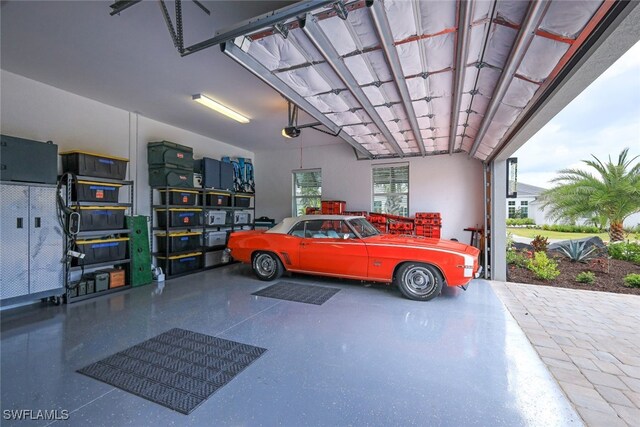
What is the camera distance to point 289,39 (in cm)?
222

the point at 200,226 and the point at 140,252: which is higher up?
the point at 200,226

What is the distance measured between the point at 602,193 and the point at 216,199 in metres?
8.86

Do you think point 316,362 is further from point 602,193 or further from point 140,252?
point 602,193

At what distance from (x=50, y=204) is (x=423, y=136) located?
6.19 metres

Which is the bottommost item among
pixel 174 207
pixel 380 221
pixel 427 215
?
pixel 380 221

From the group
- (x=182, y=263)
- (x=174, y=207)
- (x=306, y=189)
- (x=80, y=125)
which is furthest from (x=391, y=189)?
(x=80, y=125)

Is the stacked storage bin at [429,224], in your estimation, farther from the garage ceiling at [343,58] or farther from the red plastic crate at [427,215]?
the garage ceiling at [343,58]

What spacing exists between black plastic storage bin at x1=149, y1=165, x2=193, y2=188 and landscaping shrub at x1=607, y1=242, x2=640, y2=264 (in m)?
9.47

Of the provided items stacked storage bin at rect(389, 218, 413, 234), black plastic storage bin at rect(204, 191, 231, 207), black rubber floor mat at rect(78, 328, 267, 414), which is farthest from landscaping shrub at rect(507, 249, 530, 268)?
black plastic storage bin at rect(204, 191, 231, 207)

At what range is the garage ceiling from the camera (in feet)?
6.13

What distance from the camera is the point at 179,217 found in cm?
554

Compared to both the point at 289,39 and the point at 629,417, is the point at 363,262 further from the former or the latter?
the point at 289,39

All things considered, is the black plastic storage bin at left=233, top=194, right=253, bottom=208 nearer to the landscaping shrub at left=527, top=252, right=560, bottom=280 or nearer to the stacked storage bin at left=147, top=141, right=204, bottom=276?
the stacked storage bin at left=147, top=141, right=204, bottom=276

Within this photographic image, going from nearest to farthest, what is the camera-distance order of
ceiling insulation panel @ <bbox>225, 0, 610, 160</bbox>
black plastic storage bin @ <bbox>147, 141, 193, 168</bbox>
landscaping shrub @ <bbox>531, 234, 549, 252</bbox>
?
ceiling insulation panel @ <bbox>225, 0, 610, 160</bbox> → black plastic storage bin @ <bbox>147, 141, 193, 168</bbox> → landscaping shrub @ <bbox>531, 234, 549, 252</bbox>
